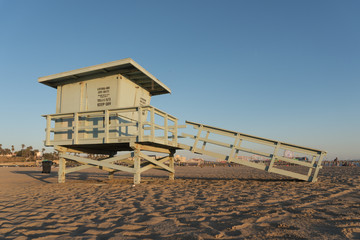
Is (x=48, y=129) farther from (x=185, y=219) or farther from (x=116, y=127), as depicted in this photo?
(x=185, y=219)

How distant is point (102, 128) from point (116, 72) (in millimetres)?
2423

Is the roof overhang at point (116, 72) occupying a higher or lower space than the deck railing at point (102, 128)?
higher

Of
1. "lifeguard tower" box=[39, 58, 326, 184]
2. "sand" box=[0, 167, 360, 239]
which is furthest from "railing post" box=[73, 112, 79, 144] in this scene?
"sand" box=[0, 167, 360, 239]

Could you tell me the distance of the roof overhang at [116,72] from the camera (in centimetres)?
910

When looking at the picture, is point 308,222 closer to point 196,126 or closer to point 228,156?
point 228,156

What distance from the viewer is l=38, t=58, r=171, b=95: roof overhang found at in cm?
910

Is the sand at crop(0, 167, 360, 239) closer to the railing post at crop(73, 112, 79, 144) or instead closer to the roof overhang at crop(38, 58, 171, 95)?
the railing post at crop(73, 112, 79, 144)

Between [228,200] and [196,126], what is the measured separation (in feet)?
16.3

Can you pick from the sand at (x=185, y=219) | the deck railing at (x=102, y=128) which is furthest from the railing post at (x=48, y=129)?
the sand at (x=185, y=219)

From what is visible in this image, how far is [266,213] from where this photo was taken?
4.00m

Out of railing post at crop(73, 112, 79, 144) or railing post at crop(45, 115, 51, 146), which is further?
railing post at crop(45, 115, 51, 146)

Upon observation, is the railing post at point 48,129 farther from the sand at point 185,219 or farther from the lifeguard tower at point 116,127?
the sand at point 185,219

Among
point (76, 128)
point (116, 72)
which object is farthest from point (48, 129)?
point (116, 72)

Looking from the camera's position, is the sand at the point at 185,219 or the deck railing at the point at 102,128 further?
the deck railing at the point at 102,128
